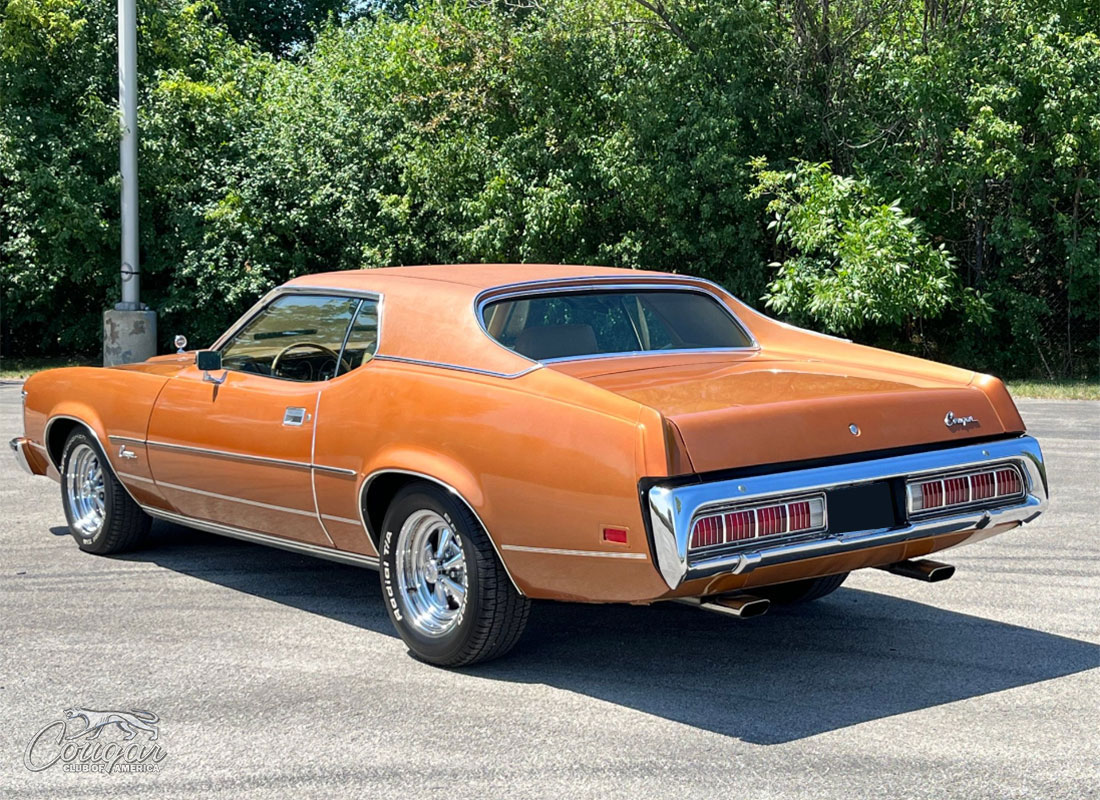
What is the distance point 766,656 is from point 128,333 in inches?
555

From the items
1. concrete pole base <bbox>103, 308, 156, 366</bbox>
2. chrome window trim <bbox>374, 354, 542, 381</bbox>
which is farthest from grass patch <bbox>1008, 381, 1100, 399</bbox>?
chrome window trim <bbox>374, 354, 542, 381</bbox>

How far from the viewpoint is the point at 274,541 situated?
627cm

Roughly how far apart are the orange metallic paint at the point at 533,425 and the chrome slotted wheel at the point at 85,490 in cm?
70

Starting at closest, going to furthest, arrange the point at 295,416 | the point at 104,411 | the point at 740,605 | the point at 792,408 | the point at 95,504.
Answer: the point at 740,605, the point at 792,408, the point at 295,416, the point at 104,411, the point at 95,504

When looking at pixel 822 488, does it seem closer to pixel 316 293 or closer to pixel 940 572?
pixel 940 572

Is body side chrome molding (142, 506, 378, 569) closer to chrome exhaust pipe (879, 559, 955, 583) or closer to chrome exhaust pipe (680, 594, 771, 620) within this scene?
chrome exhaust pipe (680, 594, 771, 620)

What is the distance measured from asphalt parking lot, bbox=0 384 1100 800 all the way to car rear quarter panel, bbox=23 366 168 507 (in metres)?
0.54

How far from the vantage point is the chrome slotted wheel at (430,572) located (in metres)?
5.36

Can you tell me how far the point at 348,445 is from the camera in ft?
18.5

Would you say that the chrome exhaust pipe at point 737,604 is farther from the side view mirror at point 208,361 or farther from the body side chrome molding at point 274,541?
the side view mirror at point 208,361

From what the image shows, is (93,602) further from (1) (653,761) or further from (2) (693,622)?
(1) (653,761)

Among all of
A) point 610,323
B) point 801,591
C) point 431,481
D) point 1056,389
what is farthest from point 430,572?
point 1056,389

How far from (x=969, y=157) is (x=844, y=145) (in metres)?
2.09

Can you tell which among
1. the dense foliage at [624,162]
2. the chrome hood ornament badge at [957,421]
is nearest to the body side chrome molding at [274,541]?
the chrome hood ornament badge at [957,421]
